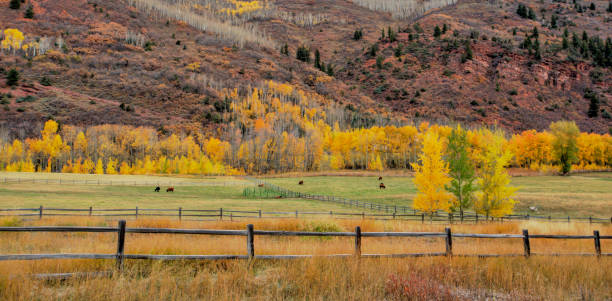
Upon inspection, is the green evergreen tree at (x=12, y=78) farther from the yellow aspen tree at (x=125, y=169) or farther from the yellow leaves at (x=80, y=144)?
the yellow aspen tree at (x=125, y=169)

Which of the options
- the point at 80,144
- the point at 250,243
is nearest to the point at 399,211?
the point at 250,243

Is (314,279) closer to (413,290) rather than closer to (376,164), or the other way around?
(413,290)

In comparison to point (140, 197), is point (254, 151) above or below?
above

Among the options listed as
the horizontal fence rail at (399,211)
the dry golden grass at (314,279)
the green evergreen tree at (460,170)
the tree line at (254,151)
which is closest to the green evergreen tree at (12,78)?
the tree line at (254,151)

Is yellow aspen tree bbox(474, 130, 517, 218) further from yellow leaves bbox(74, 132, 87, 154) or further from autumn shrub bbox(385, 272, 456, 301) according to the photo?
yellow leaves bbox(74, 132, 87, 154)

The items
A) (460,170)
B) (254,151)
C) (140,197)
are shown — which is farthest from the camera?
(254,151)

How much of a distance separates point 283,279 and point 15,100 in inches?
7426

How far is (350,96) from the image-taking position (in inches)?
7820

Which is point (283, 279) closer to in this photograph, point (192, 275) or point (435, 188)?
point (192, 275)

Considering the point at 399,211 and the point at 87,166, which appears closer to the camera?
the point at 399,211

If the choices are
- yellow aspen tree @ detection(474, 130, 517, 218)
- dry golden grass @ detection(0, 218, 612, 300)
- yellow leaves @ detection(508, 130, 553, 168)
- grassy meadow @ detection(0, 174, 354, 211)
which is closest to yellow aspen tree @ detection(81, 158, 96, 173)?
grassy meadow @ detection(0, 174, 354, 211)

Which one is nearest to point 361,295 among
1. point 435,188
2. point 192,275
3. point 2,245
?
point 192,275

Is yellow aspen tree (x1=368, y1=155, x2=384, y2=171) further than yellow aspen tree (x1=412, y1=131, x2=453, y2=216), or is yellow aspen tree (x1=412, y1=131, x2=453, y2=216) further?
yellow aspen tree (x1=368, y1=155, x2=384, y2=171)

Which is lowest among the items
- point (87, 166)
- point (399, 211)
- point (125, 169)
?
point (399, 211)
